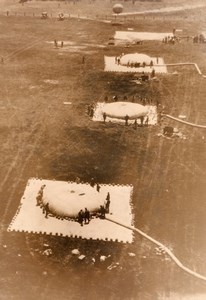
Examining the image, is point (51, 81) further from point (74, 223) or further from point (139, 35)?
point (139, 35)

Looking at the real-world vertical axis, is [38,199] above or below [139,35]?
below

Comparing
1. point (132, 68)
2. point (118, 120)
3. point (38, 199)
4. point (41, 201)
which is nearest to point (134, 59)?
point (132, 68)

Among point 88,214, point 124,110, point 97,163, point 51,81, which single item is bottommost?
point 88,214

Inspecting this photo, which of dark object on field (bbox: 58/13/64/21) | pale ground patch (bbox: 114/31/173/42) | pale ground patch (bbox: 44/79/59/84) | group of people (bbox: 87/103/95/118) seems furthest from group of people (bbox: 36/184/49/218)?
dark object on field (bbox: 58/13/64/21)

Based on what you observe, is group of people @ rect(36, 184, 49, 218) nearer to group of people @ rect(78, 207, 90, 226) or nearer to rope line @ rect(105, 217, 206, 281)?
group of people @ rect(78, 207, 90, 226)

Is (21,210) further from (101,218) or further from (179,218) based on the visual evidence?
(179,218)

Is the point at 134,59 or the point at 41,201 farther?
the point at 134,59
